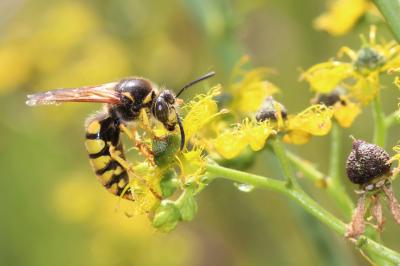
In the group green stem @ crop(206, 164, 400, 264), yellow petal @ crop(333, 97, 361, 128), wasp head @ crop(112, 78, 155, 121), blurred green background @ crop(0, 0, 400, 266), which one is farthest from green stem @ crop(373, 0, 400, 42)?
blurred green background @ crop(0, 0, 400, 266)

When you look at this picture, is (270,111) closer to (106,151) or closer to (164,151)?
(164,151)

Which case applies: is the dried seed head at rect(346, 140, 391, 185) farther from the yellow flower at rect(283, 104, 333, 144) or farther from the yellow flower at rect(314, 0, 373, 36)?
the yellow flower at rect(314, 0, 373, 36)

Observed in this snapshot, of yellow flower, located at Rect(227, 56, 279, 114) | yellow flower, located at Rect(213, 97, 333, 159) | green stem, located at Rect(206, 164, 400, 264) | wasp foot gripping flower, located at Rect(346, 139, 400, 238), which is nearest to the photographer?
wasp foot gripping flower, located at Rect(346, 139, 400, 238)

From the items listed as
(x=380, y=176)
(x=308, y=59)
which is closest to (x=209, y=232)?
(x=308, y=59)

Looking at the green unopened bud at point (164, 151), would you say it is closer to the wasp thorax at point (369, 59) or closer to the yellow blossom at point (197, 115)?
the yellow blossom at point (197, 115)

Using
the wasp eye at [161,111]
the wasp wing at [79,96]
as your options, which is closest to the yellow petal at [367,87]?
the wasp eye at [161,111]
